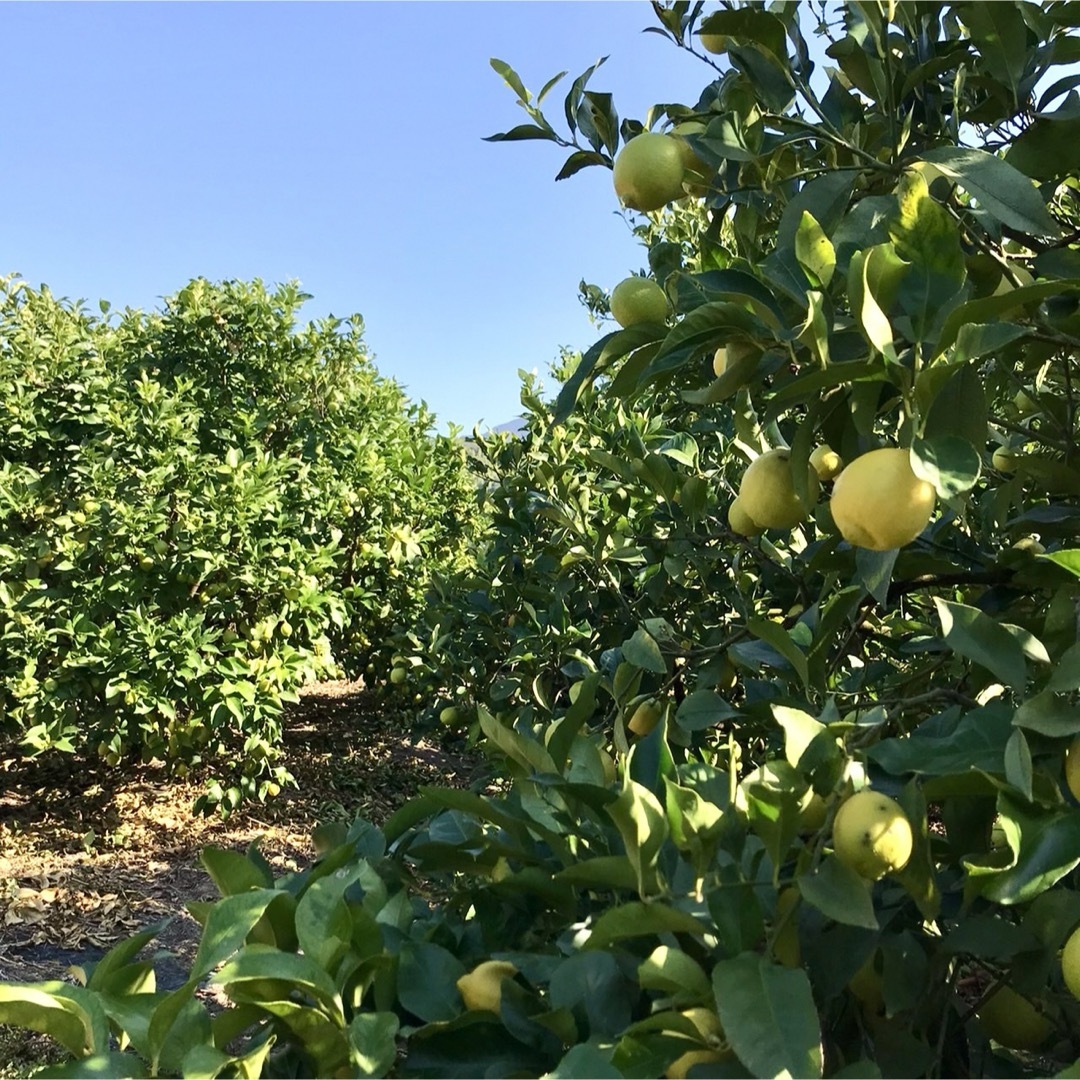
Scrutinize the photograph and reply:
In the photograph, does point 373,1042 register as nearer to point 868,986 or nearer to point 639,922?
point 639,922

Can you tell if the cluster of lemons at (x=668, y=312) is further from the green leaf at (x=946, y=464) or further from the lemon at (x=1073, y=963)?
the lemon at (x=1073, y=963)

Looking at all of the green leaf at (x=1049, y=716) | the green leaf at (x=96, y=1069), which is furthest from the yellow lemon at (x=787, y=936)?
the green leaf at (x=96, y=1069)

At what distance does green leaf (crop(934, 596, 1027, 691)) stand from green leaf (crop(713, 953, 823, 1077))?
334mm

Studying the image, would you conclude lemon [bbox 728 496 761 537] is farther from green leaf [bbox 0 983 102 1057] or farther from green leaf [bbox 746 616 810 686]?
green leaf [bbox 0 983 102 1057]

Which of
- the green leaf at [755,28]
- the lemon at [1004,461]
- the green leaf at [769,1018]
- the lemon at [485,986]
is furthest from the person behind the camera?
the lemon at [1004,461]

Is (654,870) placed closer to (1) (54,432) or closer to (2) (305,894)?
(2) (305,894)

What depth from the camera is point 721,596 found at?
228 cm

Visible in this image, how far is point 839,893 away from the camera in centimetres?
73

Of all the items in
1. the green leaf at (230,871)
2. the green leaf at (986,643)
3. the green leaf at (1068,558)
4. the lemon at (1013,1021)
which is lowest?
the lemon at (1013,1021)

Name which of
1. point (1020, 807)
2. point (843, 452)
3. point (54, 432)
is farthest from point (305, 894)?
point (54, 432)

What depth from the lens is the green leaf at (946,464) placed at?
728 millimetres

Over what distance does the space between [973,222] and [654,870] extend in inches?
37.2

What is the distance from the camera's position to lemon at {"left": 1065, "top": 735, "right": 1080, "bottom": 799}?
78 cm

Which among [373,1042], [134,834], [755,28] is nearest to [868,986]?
[373,1042]
